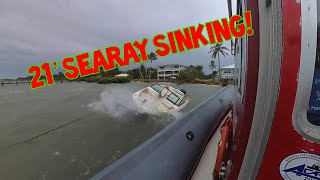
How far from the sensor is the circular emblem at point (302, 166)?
1.02m

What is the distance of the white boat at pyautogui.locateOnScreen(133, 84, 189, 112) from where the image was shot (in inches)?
575

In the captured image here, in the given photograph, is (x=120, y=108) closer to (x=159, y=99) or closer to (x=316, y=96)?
(x=159, y=99)

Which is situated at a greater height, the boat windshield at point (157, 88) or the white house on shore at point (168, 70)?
the boat windshield at point (157, 88)

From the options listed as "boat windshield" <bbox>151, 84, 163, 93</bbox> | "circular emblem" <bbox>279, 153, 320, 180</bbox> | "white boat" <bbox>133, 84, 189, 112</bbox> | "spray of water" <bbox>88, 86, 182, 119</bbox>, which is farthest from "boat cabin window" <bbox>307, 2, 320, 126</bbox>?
"boat windshield" <bbox>151, 84, 163, 93</bbox>

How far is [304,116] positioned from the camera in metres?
1.02

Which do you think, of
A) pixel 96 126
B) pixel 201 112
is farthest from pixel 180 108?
pixel 201 112

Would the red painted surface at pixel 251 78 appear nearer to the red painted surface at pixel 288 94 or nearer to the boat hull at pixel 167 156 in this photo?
the red painted surface at pixel 288 94

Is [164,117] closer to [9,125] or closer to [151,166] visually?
[9,125]

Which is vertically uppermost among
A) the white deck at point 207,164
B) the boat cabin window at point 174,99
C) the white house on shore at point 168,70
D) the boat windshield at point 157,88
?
the white deck at point 207,164

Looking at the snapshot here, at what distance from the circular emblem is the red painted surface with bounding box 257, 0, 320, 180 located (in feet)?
0.07

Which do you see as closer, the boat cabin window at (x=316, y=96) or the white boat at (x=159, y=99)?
the boat cabin window at (x=316, y=96)

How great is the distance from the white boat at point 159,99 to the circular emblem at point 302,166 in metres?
13.4

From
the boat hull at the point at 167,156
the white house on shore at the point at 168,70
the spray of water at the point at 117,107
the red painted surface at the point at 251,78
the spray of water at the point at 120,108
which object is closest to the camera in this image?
the red painted surface at the point at 251,78

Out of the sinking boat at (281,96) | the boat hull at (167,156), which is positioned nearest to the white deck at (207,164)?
the boat hull at (167,156)
